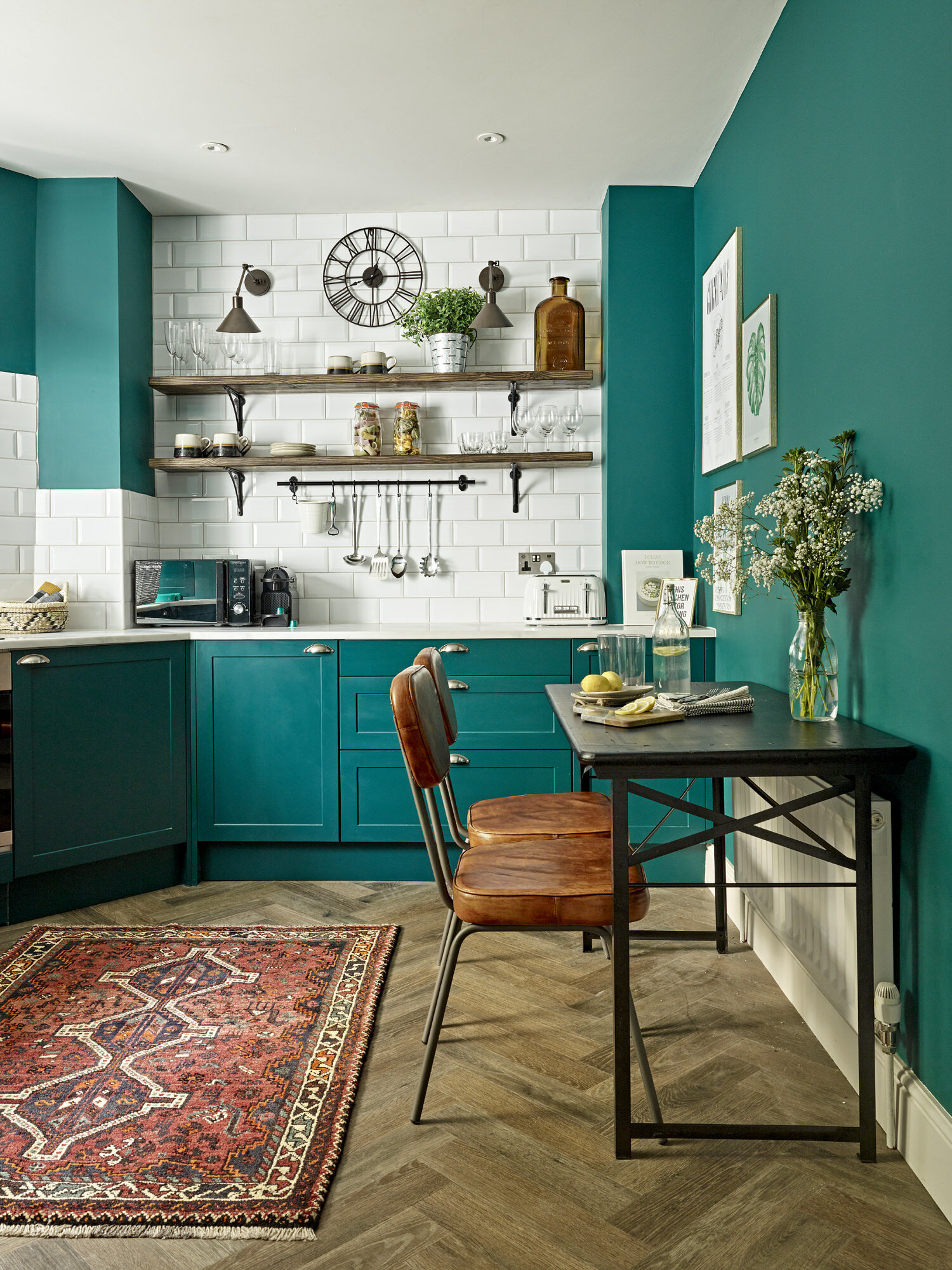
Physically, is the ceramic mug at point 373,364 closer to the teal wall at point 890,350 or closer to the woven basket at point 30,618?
the woven basket at point 30,618

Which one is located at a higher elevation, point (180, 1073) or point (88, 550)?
point (88, 550)

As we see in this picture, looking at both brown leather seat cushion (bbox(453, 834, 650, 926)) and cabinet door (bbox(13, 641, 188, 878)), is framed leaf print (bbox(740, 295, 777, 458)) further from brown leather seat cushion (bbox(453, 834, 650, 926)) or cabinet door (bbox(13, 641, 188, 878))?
cabinet door (bbox(13, 641, 188, 878))

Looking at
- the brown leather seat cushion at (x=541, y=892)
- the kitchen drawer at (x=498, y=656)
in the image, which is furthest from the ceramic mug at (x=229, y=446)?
the brown leather seat cushion at (x=541, y=892)

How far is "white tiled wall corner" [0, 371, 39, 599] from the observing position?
3.53 metres

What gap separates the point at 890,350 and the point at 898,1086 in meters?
1.39

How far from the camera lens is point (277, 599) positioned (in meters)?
3.68

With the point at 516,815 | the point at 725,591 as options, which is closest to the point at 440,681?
the point at 516,815

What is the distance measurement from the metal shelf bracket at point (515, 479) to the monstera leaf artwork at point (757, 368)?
119cm

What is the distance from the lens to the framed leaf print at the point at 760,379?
8.35 feet

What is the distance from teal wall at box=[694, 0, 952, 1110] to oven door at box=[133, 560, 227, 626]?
212 centimetres

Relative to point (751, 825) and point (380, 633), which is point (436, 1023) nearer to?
point (751, 825)

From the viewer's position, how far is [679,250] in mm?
3607

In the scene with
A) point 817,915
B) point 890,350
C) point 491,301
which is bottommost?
point 817,915

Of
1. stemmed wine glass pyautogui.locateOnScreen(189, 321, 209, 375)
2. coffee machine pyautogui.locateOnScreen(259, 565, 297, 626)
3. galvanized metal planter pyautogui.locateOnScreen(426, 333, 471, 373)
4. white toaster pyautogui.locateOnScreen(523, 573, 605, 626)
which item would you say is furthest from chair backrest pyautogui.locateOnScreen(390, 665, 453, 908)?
stemmed wine glass pyautogui.locateOnScreen(189, 321, 209, 375)
